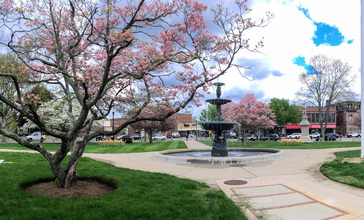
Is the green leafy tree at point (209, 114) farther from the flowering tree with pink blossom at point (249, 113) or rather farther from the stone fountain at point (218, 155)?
the stone fountain at point (218, 155)

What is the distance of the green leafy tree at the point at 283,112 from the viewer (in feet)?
153

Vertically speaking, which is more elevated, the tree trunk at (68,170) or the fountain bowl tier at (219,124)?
the fountain bowl tier at (219,124)

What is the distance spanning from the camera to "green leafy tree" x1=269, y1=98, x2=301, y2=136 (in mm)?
46584

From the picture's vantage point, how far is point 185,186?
6.89 m

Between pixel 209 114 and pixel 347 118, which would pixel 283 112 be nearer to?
pixel 209 114

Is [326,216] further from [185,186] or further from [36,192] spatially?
[36,192]

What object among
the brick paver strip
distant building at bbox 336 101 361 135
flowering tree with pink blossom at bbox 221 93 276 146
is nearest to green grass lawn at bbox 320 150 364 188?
the brick paver strip

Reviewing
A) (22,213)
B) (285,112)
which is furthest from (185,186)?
(285,112)

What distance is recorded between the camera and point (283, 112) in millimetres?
46656

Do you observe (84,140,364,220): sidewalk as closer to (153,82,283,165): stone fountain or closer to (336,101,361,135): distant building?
(153,82,283,165): stone fountain

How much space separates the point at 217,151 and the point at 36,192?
10733 mm

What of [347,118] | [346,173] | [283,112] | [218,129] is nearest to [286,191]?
[346,173]

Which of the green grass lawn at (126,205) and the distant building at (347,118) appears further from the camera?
the distant building at (347,118)

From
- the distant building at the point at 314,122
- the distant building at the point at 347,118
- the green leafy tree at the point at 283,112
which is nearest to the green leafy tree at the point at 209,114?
the green leafy tree at the point at 283,112
